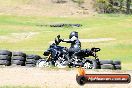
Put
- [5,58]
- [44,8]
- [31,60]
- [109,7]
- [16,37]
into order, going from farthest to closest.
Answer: [109,7]
[44,8]
[16,37]
[31,60]
[5,58]

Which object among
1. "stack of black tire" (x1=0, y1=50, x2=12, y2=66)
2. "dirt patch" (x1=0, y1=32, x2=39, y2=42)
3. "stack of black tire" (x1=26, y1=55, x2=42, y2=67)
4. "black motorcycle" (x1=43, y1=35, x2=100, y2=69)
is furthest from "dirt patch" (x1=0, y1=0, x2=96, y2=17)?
"black motorcycle" (x1=43, y1=35, x2=100, y2=69)

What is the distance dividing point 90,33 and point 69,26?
17.7m

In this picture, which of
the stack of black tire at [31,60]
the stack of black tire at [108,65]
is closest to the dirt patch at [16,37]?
the stack of black tire at [31,60]

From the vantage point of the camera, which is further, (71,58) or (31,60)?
(31,60)

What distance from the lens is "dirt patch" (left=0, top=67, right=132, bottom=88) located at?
14.7 meters

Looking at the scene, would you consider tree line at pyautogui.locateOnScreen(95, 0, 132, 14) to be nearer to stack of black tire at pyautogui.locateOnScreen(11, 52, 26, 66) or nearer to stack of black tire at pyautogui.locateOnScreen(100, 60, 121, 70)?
stack of black tire at pyautogui.locateOnScreen(100, 60, 121, 70)

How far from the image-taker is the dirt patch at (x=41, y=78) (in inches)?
577

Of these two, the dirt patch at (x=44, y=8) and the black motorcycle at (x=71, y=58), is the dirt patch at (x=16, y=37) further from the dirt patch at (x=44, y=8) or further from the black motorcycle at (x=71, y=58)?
the dirt patch at (x=44, y=8)

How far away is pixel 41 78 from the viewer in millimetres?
16266

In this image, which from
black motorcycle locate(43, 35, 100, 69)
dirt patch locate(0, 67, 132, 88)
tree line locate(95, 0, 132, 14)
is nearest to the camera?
dirt patch locate(0, 67, 132, 88)

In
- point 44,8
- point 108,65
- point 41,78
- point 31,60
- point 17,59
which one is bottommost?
point 108,65

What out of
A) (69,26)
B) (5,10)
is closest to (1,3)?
(5,10)

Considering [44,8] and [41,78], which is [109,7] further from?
[41,78]

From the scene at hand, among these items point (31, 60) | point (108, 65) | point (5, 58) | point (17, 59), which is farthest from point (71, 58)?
point (5, 58)
